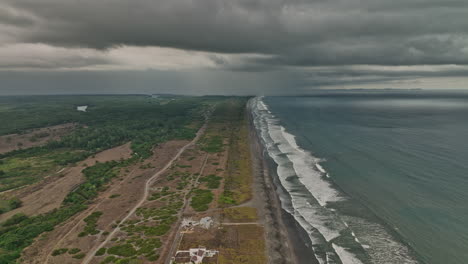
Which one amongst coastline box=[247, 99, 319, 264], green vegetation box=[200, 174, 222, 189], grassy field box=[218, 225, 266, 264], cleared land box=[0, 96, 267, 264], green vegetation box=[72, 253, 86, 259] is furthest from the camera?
green vegetation box=[200, 174, 222, 189]

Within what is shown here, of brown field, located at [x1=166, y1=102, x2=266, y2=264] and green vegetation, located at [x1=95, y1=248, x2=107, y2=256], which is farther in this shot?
green vegetation, located at [x1=95, y1=248, x2=107, y2=256]

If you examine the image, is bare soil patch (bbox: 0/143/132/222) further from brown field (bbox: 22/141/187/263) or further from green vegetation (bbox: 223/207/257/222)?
green vegetation (bbox: 223/207/257/222)

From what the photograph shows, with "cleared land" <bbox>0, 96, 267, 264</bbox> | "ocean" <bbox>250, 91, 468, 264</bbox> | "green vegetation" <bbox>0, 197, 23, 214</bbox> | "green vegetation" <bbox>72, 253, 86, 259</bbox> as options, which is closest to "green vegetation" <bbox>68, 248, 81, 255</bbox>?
"cleared land" <bbox>0, 96, 267, 264</bbox>

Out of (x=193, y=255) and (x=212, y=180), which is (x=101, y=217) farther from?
(x=212, y=180)

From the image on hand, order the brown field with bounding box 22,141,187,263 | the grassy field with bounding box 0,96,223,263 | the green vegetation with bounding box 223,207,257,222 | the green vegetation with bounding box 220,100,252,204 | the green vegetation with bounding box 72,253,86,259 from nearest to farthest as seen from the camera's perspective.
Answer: the green vegetation with bounding box 72,253,86,259 < the brown field with bounding box 22,141,187,263 < the grassy field with bounding box 0,96,223,263 < the green vegetation with bounding box 223,207,257,222 < the green vegetation with bounding box 220,100,252,204

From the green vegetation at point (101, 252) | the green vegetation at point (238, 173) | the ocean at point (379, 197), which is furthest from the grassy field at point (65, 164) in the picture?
the ocean at point (379, 197)

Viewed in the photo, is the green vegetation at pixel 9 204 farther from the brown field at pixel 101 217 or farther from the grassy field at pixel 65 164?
the brown field at pixel 101 217
